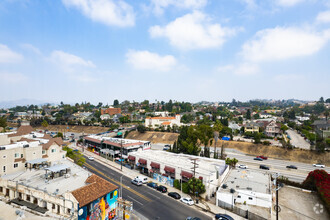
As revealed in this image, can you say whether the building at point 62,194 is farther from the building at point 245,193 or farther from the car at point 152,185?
the building at point 245,193

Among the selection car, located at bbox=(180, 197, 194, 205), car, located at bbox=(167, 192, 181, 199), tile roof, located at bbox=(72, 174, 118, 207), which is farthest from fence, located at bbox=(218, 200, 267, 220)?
tile roof, located at bbox=(72, 174, 118, 207)

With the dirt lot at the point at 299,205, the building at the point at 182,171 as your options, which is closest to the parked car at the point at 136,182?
the building at the point at 182,171

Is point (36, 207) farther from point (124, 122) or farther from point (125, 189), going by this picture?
point (124, 122)

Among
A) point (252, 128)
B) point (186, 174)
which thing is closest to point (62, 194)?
point (186, 174)

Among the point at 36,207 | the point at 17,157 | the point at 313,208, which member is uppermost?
the point at 17,157

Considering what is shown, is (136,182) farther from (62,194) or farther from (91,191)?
(62,194)

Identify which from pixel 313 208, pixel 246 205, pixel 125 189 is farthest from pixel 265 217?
pixel 125 189

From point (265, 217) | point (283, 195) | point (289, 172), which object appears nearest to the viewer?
point (265, 217)

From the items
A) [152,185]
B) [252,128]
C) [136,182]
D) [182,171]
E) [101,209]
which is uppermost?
[252,128]

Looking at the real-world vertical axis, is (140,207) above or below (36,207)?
below
